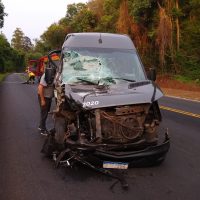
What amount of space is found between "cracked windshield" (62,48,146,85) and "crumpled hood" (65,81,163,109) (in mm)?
521

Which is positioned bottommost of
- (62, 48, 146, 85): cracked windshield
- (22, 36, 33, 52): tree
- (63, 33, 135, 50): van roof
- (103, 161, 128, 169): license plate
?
(22, 36, 33, 52): tree

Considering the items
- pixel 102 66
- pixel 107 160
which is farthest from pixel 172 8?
pixel 107 160

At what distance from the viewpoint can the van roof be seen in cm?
948

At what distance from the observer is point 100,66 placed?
8891 millimetres

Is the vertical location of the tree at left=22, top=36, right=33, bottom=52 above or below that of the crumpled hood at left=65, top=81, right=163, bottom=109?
below

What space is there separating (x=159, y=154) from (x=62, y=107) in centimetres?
178

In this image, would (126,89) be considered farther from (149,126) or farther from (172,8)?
(172,8)

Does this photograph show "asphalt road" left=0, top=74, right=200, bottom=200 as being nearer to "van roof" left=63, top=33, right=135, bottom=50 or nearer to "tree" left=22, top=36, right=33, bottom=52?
"van roof" left=63, top=33, right=135, bottom=50

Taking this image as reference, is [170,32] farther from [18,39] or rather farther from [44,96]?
[18,39]

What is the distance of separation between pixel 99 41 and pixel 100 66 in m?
0.89

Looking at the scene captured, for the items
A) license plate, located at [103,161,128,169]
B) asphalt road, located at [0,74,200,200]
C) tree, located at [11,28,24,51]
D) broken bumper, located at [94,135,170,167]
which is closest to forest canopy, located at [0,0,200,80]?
asphalt road, located at [0,74,200,200]

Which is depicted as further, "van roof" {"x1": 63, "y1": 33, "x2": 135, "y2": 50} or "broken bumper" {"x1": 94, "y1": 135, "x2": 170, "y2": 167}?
"van roof" {"x1": 63, "y1": 33, "x2": 135, "y2": 50}

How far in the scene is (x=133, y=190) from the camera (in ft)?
20.4

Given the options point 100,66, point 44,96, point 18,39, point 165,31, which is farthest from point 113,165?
point 18,39
